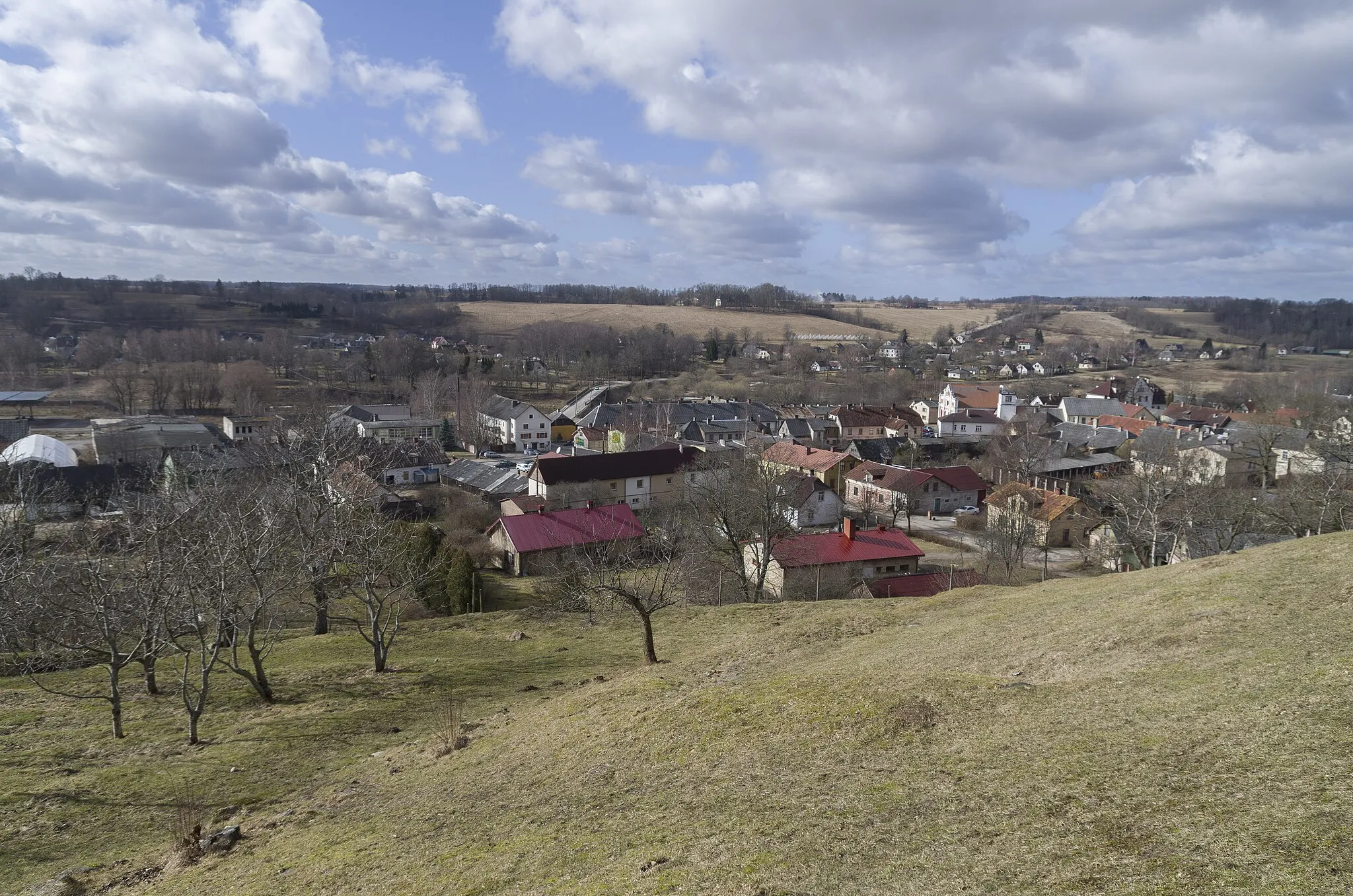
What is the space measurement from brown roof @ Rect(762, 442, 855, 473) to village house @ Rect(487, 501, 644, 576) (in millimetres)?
19450

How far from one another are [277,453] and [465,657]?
32213 mm

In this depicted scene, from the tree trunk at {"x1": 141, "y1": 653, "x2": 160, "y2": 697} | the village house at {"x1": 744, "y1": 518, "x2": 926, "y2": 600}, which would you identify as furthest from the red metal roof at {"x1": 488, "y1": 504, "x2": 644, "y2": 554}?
the tree trunk at {"x1": 141, "y1": 653, "x2": 160, "y2": 697}

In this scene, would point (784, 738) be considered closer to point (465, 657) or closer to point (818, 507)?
point (465, 657)

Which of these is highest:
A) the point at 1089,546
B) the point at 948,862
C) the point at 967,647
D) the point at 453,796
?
the point at 948,862

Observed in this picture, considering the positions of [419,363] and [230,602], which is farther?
[419,363]

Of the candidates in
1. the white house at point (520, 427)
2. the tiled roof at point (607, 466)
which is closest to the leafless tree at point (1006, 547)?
the tiled roof at point (607, 466)

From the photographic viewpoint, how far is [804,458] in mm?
60062

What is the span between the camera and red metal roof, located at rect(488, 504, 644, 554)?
37.8 metres

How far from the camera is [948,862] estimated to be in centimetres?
726

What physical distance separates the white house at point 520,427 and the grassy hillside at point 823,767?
61.4 meters

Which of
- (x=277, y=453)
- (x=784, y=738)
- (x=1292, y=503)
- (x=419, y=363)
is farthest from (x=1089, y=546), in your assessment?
(x=419, y=363)

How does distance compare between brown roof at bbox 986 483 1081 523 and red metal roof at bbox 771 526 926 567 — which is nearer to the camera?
red metal roof at bbox 771 526 926 567

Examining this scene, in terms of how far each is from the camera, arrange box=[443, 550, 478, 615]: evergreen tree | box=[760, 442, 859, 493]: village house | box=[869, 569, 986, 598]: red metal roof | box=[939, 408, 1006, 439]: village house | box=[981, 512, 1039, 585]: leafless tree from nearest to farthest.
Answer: box=[443, 550, 478, 615]: evergreen tree
box=[869, 569, 986, 598]: red metal roof
box=[981, 512, 1039, 585]: leafless tree
box=[760, 442, 859, 493]: village house
box=[939, 408, 1006, 439]: village house

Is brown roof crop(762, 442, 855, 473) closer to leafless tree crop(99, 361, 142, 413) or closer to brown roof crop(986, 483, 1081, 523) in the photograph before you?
brown roof crop(986, 483, 1081, 523)
